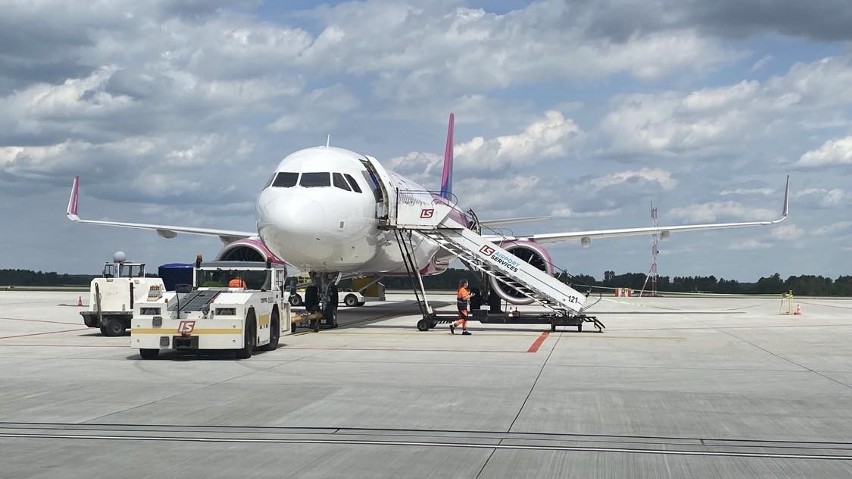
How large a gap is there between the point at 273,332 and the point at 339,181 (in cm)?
549

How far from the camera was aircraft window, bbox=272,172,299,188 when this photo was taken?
939 inches

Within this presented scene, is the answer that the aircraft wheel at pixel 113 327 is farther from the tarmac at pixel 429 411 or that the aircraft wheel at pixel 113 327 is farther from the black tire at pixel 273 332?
the black tire at pixel 273 332

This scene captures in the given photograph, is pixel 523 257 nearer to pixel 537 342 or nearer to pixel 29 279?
pixel 537 342

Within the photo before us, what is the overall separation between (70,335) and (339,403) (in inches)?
573

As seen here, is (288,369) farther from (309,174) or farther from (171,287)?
(171,287)

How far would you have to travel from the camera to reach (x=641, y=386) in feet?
45.6

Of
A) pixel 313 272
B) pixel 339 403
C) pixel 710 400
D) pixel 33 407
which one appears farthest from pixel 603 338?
pixel 33 407

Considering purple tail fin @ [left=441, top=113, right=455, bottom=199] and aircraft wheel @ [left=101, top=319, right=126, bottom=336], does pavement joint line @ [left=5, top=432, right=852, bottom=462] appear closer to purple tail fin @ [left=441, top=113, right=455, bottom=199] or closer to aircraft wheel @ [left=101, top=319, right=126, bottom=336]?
aircraft wheel @ [left=101, top=319, right=126, bottom=336]

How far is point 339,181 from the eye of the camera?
24.1 metres

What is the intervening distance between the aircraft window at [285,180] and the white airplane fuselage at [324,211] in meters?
0.02

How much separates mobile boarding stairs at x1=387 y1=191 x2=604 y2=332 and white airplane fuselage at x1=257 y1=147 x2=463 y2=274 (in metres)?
0.67

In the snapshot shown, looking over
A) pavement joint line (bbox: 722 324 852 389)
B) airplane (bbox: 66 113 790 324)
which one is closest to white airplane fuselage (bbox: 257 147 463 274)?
airplane (bbox: 66 113 790 324)

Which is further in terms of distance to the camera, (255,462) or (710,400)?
(710,400)

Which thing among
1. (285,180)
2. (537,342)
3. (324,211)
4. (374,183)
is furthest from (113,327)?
(537,342)
